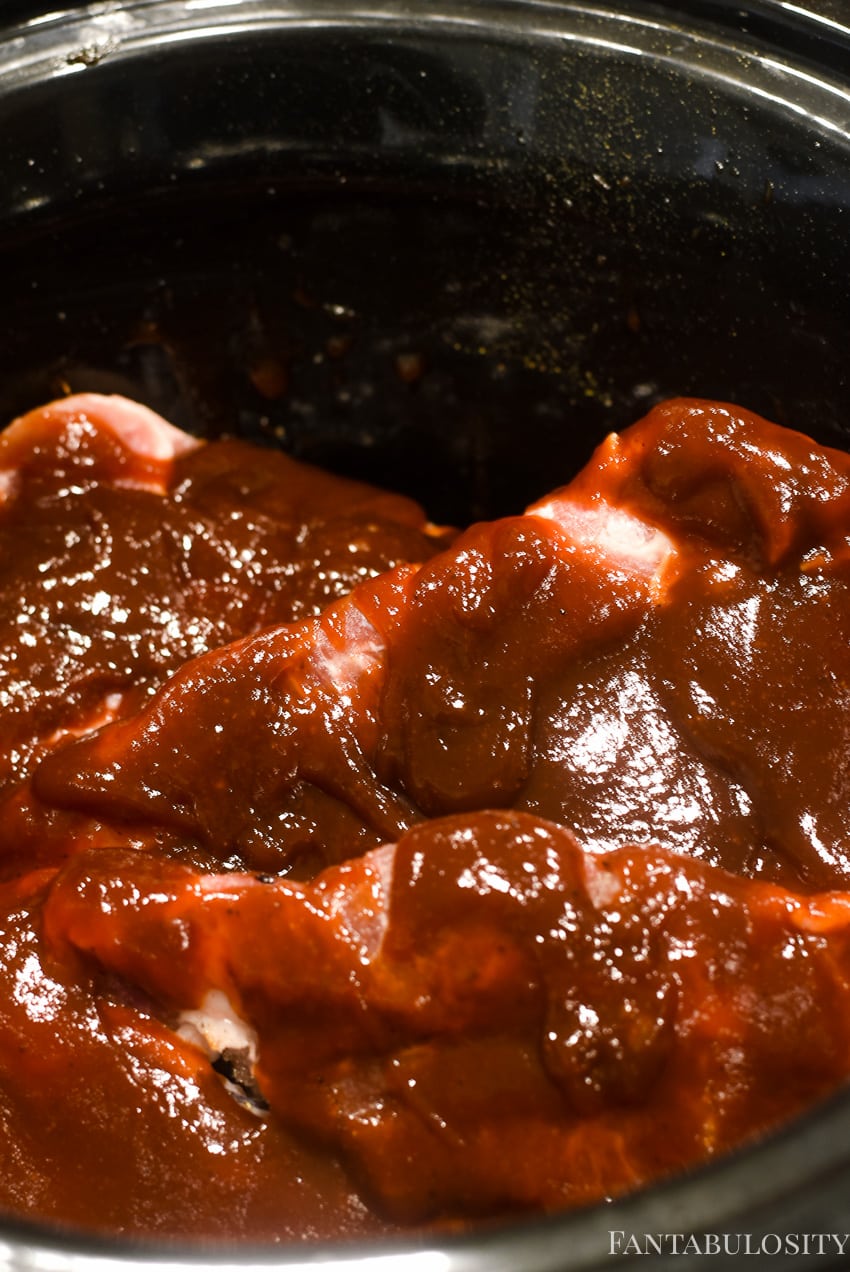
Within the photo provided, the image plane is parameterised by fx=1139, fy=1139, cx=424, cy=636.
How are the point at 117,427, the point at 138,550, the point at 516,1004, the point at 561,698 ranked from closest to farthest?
the point at 516,1004 < the point at 561,698 < the point at 138,550 < the point at 117,427

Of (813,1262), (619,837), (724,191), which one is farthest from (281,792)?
(724,191)

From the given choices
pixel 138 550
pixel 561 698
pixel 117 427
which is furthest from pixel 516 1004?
pixel 117 427

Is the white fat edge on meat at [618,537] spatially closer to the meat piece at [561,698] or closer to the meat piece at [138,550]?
the meat piece at [561,698]

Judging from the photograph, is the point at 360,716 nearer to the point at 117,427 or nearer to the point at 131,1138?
the point at 131,1138

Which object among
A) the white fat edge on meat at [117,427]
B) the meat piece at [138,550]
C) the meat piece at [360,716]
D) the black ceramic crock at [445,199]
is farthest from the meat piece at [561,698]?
the white fat edge on meat at [117,427]

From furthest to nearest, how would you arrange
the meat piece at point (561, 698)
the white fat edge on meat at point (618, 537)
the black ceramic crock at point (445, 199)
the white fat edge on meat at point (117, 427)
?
the white fat edge on meat at point (117, 427) → the black ceramic crock at point (445, 199) → the white fat edge on meat at point (618, 537) → the meat piece at point (561, 698)

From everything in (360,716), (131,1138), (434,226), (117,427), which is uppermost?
(434,226)

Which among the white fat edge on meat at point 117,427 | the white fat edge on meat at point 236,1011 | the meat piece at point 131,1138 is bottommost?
the meat piece at point 131,1138
